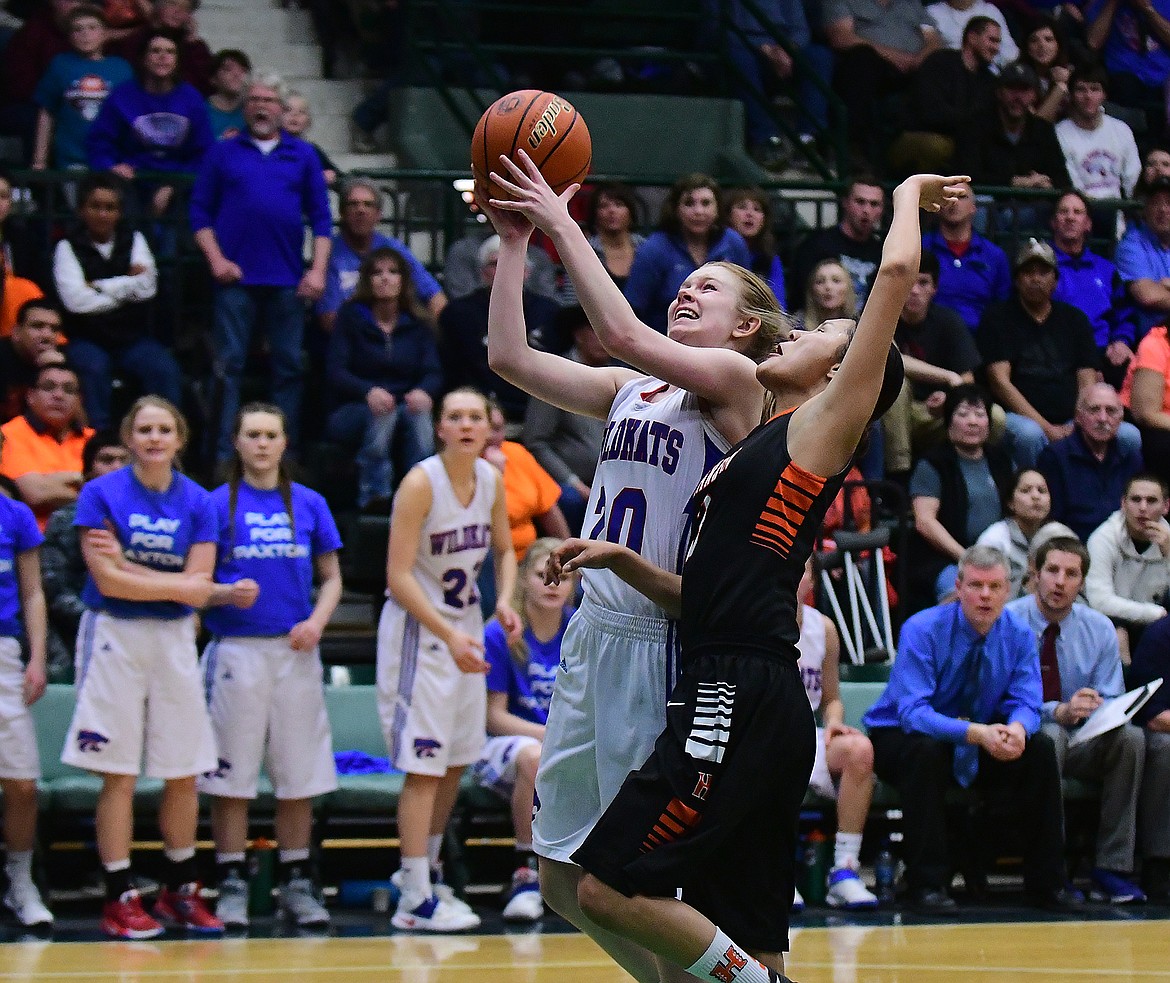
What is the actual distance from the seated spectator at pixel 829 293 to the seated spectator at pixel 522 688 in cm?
223

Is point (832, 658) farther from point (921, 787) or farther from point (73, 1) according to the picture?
point (73, 1)

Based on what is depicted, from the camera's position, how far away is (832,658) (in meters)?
7.57

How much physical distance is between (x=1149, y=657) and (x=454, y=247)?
12.7 ft

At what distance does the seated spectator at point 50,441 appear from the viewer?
25.3ft

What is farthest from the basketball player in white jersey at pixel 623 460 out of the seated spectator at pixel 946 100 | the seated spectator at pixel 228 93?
the seated spectator at pixel 946 100

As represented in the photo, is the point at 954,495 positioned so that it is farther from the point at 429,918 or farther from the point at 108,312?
the point at 108,312

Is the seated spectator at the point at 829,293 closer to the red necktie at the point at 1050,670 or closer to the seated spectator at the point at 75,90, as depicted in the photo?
the red necktie at the point at 1050,670

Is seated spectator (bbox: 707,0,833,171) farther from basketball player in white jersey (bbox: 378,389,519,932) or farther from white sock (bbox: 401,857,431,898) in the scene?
white sock (bbox: 401,857,431,898)

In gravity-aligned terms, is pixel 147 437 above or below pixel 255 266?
below

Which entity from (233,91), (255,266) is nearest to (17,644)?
(255,266)

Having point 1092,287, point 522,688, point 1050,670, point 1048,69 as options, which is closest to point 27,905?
point 522,688

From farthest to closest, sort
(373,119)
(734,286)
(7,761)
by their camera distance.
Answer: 1. (373,119)
2. (7,761)
3. (734,286)

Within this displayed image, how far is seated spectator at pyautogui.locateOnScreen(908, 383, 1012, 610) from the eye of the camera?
28.9 feet

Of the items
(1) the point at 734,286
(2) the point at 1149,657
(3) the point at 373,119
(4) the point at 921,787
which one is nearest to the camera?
(1) the point at 734,286
